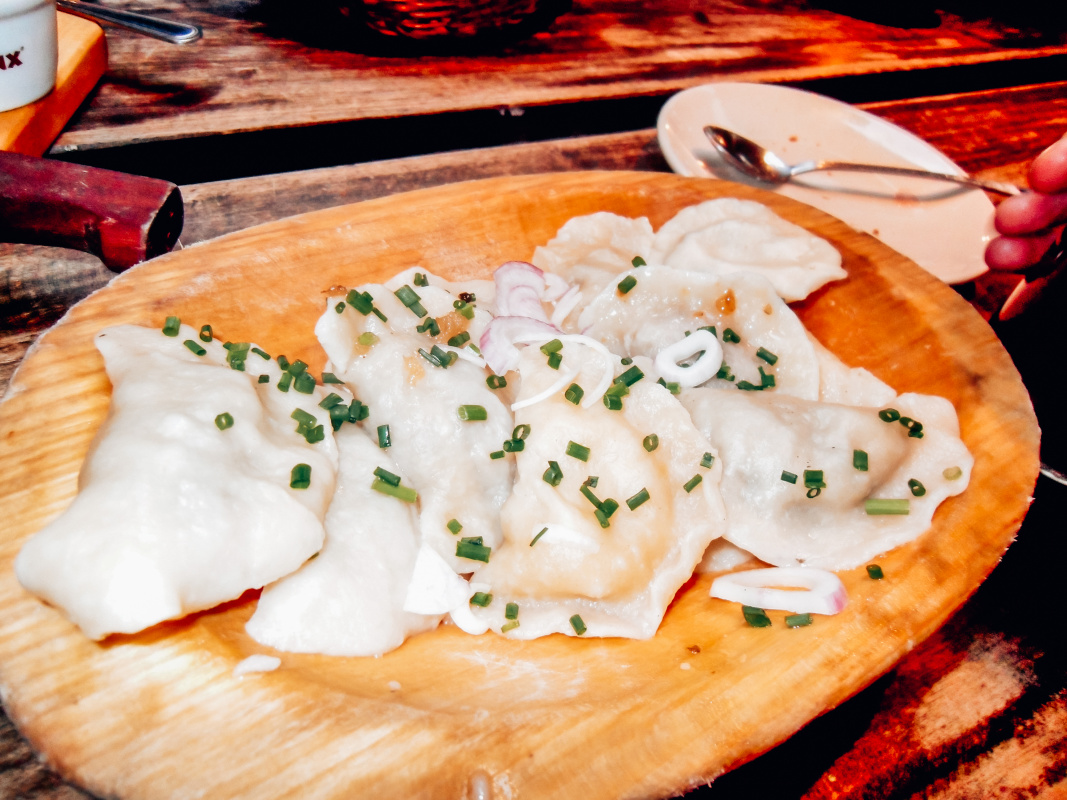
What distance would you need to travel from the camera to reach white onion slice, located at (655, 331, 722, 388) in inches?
76.6

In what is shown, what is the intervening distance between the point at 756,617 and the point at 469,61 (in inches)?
133

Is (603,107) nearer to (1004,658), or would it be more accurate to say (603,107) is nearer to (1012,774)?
(1004,658)

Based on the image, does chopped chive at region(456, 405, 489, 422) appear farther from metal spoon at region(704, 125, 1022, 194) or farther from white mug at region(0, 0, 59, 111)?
white mug at region(0, 0, 59, 111)

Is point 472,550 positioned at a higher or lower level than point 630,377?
lower

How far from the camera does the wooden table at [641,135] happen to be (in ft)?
5.18

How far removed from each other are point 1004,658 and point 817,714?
0.86 metres

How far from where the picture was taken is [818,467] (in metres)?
1.79

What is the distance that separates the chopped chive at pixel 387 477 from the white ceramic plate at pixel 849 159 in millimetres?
2041

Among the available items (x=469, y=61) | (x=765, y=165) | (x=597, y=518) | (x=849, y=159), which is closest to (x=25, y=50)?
(x=469, y=61)

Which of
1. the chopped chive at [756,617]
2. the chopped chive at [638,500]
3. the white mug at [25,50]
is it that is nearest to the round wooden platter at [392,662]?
the chopped chive at [756,617]

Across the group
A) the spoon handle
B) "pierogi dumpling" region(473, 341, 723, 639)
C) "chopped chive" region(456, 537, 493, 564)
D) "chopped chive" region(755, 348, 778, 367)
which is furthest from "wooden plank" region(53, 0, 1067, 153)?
"chopped chive" region(456, 537, 493, 564)

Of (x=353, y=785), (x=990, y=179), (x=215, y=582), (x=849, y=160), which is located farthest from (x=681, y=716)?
(x=990, y=179)

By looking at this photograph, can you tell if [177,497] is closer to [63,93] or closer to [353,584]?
[353,584]

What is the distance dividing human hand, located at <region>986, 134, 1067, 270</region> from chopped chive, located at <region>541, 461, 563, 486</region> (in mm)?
2327
